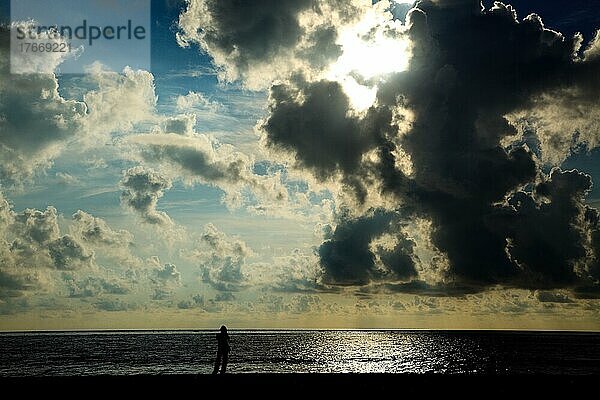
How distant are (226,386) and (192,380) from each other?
94.5 inches

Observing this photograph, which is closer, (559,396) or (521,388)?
(559,396)

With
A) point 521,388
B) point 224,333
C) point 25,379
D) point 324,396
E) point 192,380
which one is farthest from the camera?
point 224,333

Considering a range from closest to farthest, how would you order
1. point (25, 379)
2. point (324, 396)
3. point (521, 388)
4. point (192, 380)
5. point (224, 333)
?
point (324, 396)
point (521, 388)
point (192, 380)
point (25, 379)
point (224, 333)

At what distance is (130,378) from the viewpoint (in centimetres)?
2461

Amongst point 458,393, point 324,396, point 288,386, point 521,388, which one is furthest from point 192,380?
point 521,388

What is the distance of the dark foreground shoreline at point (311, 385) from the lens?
20641mm

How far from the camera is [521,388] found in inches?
846

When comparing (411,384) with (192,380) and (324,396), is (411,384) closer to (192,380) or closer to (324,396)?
(324,396)

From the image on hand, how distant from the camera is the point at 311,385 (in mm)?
22047

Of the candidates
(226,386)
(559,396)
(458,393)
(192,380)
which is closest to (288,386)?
(226,386)

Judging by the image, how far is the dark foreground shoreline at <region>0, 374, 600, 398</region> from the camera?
67.7 ft

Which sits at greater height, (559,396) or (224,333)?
(224,333)

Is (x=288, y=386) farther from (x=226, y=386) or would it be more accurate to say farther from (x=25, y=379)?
(x=25, y=379)

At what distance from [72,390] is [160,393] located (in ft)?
12.5
